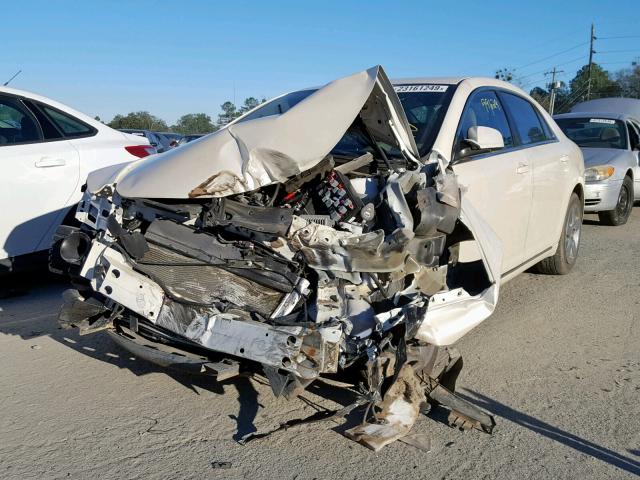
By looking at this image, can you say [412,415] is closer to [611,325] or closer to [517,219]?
[517,219]

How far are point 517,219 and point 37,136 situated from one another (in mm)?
4319

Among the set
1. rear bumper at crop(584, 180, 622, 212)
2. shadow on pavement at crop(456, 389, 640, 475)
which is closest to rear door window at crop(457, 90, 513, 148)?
shadow on pavement at crop(456, 389, 640, 475)

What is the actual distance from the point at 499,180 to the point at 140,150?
3.73 metres

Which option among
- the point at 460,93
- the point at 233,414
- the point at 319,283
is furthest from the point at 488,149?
the point at 233,414

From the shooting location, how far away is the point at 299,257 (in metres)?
3.51

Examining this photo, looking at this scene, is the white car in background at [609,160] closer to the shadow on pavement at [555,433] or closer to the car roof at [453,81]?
the car roof at [453,81]

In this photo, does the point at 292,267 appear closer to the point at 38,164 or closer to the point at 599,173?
the point at 38,164

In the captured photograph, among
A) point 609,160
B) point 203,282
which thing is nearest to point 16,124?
point 203,282

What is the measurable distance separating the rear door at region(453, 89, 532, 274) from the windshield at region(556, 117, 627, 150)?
6.64 metres

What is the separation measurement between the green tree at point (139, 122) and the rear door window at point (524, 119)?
45173 millimetres

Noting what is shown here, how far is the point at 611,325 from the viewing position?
5.14 meters

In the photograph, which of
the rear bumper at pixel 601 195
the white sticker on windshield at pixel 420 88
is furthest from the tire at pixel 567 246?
the rear bumper at pixel 601 195

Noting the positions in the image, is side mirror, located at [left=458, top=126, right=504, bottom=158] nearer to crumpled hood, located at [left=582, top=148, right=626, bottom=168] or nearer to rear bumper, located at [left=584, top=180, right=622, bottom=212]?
rear bumper, located at [left=584, top=180, right=622, bottom=212]

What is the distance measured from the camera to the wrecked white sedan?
3.33 metres
